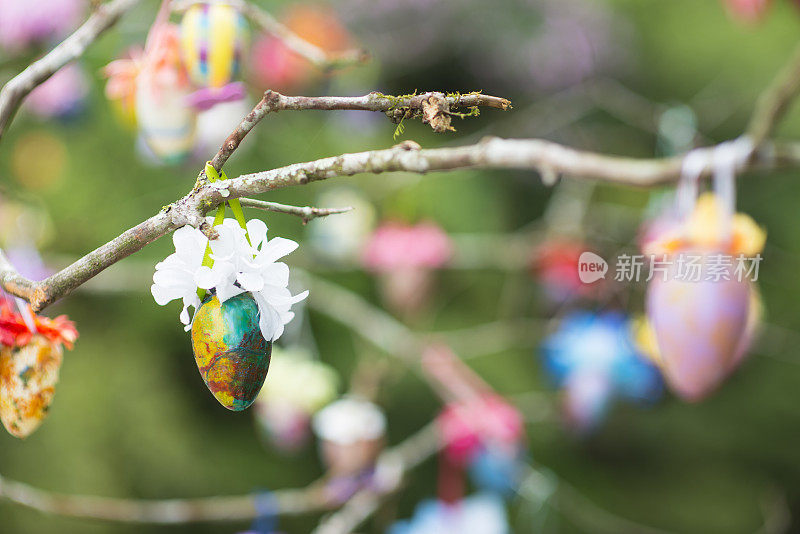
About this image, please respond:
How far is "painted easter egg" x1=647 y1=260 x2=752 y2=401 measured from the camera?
1.32 feet

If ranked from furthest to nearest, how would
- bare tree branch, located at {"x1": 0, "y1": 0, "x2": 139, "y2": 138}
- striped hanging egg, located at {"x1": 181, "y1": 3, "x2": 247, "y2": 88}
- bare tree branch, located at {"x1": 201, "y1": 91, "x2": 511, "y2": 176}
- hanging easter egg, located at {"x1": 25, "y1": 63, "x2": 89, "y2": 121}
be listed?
hanging easter egg, located at {"x1": 25, "y1": 63, "x2": 89, "y2": 121} < striped hanging egg, located at {"x1": 181, "y1": 3, "x2": 247, "y2": 88} < bare tree branch, located at {"x1": 0, "y1": 0, "x2": 139, "y2": 138} < bare tree branch, located at {"x1": 201, "y1": 91, "x2": 511, "y2": 176}

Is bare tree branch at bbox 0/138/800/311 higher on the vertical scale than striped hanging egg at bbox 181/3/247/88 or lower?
lower

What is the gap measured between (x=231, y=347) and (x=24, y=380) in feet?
0.43

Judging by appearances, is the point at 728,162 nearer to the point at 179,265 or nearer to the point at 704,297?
the point at 704,297

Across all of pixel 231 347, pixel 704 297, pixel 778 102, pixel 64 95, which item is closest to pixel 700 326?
pixel 704 297

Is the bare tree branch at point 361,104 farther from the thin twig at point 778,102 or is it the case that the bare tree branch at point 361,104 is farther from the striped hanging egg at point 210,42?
the striped hanging egg at point 210,42

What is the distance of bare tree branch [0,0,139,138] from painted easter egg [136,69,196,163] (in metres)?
0.12

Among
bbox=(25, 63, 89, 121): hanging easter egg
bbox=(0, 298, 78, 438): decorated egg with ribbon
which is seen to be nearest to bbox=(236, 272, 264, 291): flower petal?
bbox=(0, 298, 78, 438): decorated egg with ribbon

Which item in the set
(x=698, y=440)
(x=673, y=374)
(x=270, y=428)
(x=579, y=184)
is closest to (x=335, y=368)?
(x=270, y=428)

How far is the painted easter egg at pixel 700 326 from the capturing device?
402mm

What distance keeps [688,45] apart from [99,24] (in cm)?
214

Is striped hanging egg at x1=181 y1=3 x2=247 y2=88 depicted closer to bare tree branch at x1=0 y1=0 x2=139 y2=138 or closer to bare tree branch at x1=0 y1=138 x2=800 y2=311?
bare tree branch at x1=0 y1=0 x2=139 y2=138

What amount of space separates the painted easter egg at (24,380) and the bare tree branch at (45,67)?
0.09m

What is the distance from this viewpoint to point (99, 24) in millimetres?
378
